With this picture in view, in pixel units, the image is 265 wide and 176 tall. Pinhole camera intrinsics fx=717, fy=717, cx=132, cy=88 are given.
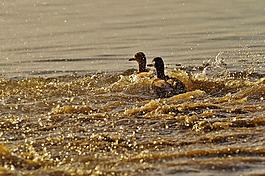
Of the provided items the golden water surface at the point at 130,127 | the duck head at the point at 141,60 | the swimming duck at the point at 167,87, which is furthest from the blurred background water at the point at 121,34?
the swimming duck at the point at 167,87

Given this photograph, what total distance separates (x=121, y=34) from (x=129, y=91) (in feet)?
19.3

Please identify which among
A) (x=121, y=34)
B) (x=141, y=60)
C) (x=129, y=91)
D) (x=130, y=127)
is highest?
(x=121, y=34)

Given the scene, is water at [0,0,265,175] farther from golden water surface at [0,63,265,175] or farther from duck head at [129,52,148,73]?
A: duck head at [129,52,148,73]

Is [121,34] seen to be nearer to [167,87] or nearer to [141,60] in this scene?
[141,60]

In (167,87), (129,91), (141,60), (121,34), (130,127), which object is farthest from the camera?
(121,34)

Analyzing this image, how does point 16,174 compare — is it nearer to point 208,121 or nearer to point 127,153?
point 127,153

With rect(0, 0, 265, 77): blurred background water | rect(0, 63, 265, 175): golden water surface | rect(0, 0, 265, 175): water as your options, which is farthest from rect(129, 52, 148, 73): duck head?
rect(0, 63, 265, 175): golden water surface

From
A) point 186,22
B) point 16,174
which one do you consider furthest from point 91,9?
point 16,174

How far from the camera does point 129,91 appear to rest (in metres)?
12.1

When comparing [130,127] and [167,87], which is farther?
[167,87]

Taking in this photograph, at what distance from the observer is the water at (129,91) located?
7992mm

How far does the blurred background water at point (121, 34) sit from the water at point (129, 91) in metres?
0.03

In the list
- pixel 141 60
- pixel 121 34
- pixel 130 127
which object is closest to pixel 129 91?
pixel 141 60

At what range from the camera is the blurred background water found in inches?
581
